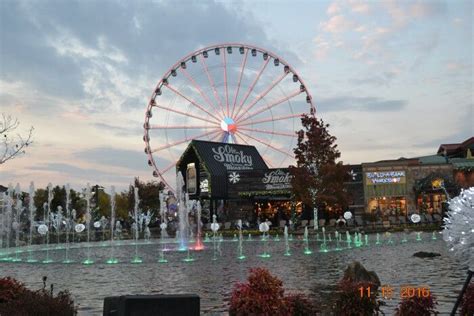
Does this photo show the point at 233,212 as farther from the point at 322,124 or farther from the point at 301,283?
the point at 301,283

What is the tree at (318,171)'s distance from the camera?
48594 mm

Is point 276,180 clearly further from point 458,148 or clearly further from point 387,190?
point 458,148

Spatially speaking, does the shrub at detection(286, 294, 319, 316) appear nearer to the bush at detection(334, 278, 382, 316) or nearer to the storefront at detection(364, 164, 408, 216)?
the bush at detection(334, 278, 382, 316)

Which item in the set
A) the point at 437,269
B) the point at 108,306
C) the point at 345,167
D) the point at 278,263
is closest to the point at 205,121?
the point at 345,167

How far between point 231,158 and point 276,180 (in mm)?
9380

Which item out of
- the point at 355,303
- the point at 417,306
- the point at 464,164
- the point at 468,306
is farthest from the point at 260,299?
the point at 464,164

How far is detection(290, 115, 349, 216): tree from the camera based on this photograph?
4859cm

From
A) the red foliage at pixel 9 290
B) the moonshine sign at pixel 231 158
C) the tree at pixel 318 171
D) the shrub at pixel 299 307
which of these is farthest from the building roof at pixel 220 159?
the shrub at pixel 299 307

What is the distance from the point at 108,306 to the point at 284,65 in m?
59.0

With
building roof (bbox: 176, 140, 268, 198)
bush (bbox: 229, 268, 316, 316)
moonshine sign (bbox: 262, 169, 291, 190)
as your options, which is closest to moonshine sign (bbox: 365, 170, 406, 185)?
moonshine sign (bbox: 262, 169, 291, 190)

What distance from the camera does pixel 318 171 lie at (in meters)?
49.8

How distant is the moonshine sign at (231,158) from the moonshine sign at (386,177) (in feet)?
58.2
